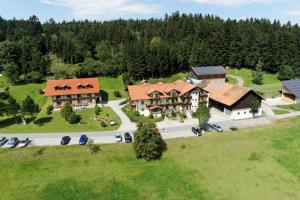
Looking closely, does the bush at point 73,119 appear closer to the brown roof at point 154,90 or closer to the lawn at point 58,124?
the lawn at point 58,124

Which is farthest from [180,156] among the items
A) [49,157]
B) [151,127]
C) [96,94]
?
[96,94]

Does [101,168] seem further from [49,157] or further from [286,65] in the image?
[286,65]

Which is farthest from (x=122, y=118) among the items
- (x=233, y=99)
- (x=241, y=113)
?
(x=241, y=113)

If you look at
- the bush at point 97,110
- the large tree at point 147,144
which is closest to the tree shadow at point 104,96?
the bush at point 97,110

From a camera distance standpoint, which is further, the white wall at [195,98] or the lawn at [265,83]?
the lawn at [265,83]

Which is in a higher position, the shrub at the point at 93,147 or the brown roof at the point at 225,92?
the brown roof at the point at 225,92

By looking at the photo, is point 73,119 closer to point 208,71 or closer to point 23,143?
point 23,143

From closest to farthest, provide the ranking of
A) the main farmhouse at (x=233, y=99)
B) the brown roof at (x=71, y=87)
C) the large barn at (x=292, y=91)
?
the main farmhouse at (x=233, y=99) → the brown roof at (x=71, y=87) → the large barn at (x=292, y=91)

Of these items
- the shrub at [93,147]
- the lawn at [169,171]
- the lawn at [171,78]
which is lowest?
the lawn at [169,171]
